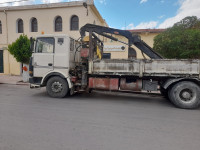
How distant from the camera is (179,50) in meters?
7.58

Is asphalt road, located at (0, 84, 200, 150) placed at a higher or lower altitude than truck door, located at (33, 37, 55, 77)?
lower

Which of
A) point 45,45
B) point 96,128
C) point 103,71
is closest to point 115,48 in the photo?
point 103,71

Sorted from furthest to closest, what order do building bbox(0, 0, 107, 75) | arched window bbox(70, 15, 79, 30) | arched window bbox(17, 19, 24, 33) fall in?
arched window bbox(17, 19, 24, 33)
arched window bbox(70, 15, 79, 30)
building bbox(0, 0, 107, 75)

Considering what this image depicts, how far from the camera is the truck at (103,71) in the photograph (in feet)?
15.6

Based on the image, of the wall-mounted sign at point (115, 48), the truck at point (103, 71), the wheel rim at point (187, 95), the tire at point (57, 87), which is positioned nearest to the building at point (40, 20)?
the wall-mounted sign at point (115, 48)

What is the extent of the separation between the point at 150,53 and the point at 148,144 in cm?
426

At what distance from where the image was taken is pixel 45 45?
575 centimetres

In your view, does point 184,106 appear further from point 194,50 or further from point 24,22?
point 24,22

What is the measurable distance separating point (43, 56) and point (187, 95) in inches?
229

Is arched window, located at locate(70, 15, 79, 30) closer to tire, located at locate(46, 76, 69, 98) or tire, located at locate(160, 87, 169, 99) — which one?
tire, located at locate(46, 76, 69, 98)

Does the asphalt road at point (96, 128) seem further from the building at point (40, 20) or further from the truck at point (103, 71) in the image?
the building at point (40, 20)

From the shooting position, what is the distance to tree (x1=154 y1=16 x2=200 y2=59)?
23.7 feet

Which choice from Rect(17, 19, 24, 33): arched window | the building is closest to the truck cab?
the building

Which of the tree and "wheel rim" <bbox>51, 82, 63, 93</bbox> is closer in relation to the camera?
"wheel rim" <bbox>51, 82, 63, 93</bbox>
